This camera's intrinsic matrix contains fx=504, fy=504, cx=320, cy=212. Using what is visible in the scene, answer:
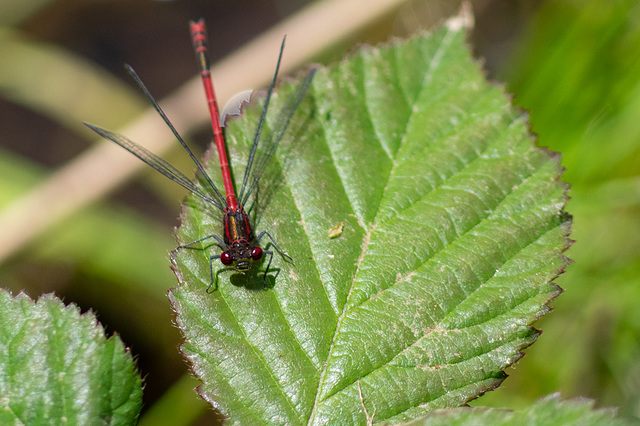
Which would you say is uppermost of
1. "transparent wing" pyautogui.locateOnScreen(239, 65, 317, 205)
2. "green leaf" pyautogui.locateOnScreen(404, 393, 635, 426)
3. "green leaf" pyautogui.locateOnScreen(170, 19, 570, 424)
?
"transparent wing" pyautogui.locateOnScreen(239, 65, 317, 205)

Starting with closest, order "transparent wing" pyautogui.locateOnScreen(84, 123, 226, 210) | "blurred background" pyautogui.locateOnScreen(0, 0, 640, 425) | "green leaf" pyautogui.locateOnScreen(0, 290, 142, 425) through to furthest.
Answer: "green leaf" pyautogui.locateOnScreen(0, 290, 142, 425)
"transparent wing" pyautogui.locateOnScreen(84, 123, 226, 210)
"blurred background" pyautogui.locateOnScreen(0, 0, 640, 425)

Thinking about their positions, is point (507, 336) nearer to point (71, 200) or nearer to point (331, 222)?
point (331, 222)

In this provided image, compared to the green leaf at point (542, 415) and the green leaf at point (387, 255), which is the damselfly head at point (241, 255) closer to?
the green leaf at point (387, 255)

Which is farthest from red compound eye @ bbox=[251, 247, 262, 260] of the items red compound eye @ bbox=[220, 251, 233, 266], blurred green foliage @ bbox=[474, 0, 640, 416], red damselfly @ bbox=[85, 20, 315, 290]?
blurred green foliage @ bbox=[474, 0, 640, 416]

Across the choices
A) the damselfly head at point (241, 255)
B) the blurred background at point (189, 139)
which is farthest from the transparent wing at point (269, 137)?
the blurred background at point (189, 139)

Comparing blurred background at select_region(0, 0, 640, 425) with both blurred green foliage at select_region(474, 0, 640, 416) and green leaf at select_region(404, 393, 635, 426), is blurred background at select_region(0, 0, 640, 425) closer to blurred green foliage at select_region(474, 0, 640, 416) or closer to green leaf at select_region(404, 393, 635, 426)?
blurred green foliage at select_region(474, 0, 640, 416)

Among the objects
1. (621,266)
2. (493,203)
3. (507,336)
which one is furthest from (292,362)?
(621,266)

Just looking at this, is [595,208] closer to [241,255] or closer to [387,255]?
[387,255]

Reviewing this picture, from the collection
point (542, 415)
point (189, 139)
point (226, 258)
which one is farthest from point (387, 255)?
point (189, 139)
